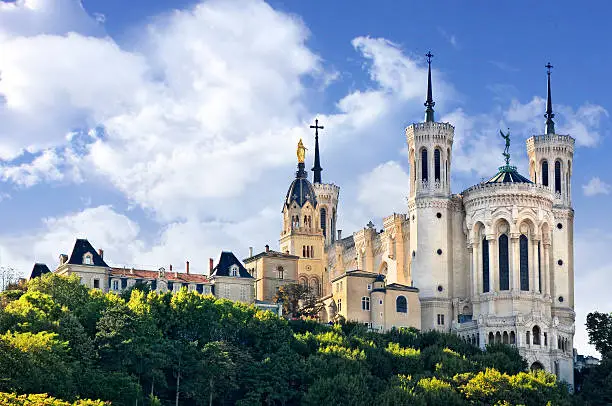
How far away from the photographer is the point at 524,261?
412 feet

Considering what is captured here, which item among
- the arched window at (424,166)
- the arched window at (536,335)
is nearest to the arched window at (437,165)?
the arched window at (424,166)

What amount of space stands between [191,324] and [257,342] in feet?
18.2

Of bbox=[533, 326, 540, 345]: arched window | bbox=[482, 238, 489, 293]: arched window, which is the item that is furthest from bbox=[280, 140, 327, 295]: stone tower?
bbox=[533, 326, 540, 345]: arched window

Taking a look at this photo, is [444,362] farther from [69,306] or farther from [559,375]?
[69,306]

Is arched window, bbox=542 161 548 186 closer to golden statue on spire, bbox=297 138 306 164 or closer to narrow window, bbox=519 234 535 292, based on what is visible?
narrow window, bbox=519 234 535 292

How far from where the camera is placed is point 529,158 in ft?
445

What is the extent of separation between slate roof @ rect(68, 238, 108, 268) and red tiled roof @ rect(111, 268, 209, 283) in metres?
2.45

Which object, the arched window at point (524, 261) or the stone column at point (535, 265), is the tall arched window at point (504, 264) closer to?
the arched window at point (524, 261)

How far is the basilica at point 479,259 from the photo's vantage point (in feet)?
403

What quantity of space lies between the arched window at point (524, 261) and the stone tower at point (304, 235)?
30.7 meters

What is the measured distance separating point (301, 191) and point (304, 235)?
17.5 feet

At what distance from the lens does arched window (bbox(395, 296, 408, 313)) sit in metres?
126

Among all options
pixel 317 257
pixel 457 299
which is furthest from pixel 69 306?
pixel 317 257

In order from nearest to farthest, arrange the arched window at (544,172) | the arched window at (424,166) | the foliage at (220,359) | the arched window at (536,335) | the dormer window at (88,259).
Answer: the foliage at (220,359) < the arched window at (536,335) < the dormer window at (88,259) < the arched window at (424,166) < the arched window at (544,172)
